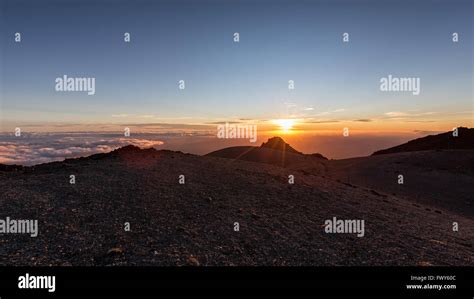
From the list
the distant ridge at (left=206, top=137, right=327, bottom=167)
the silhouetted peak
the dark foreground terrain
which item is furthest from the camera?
the silhouetted peak

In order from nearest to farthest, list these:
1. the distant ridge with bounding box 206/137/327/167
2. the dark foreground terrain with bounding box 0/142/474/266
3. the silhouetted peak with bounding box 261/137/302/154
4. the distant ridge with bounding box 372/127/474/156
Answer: the dark foreground terrain with bounding box 0/142/474/266, the distant ridge with bounding box 206/137/327/167, the distant ridge with bounding box 372/127/474/156, the silhouetted peak with bounding box 261/137/302/154

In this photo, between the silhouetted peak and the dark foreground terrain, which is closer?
the dark foreground terrain

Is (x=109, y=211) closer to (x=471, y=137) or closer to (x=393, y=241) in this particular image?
(x=393, y=241)

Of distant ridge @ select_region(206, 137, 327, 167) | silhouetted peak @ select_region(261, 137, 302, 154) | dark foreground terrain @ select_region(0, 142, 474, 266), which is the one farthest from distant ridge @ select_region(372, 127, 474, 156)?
dark foreground terrain @ select_region(0, 142, 474, 266)

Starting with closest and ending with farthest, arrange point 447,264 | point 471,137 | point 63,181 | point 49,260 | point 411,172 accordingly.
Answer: point 49,260
point 447,264
point 63,181
point 411,172
point 471,137

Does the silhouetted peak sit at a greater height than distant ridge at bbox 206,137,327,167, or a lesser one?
greater

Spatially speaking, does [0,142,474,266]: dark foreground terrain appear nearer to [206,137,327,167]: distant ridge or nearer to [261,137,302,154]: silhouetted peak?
[206,137,327,167]: distant ridge

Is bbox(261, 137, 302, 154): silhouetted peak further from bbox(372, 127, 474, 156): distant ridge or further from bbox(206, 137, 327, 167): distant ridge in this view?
bbox(206, 137, 327, 167): distant ridge

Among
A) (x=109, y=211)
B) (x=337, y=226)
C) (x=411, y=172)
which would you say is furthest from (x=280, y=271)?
(x=411, y=172)
